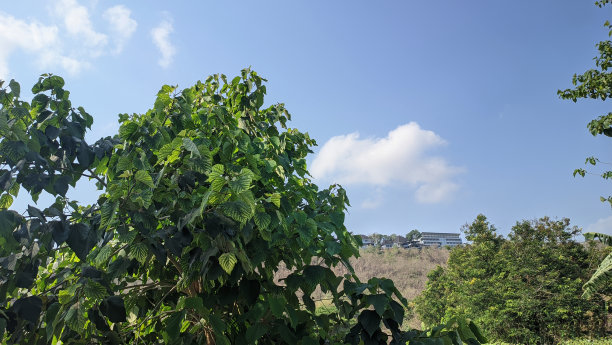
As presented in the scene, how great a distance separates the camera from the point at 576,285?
44.5 ft

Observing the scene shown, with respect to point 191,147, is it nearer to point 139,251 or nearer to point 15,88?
point 139,251

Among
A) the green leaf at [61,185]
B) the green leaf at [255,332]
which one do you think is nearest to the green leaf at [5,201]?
the green leaf at [61,185]

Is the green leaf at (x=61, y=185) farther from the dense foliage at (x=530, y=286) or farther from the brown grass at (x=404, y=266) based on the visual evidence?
the brown grass at (x=404, y=266)

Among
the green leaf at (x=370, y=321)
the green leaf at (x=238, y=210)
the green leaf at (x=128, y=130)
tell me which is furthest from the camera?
the green leaf at (x=128, y=130)

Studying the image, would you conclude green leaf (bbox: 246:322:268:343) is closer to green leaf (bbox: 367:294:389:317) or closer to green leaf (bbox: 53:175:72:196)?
green leaf (bbox: 367:294:389:317)

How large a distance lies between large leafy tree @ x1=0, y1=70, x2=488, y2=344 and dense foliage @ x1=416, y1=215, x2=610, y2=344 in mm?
12586

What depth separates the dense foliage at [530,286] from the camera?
13.5m

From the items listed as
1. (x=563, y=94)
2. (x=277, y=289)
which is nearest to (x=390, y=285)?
(x=277, y=289)

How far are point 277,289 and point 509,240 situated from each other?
48.4 ft

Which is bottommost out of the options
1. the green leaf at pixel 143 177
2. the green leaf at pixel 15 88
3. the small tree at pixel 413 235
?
the green leaf at pixel 143 177

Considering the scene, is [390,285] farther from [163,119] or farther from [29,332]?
[29,332]

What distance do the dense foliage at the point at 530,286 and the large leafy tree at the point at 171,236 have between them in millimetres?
12586

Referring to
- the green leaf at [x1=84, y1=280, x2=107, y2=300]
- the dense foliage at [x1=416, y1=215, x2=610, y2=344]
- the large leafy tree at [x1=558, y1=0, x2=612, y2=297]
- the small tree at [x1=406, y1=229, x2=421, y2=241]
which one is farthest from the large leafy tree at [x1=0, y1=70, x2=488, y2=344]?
the small tree at [x1=406, y1=229, x2=421, y2=241]

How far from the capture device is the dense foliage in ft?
44.4
